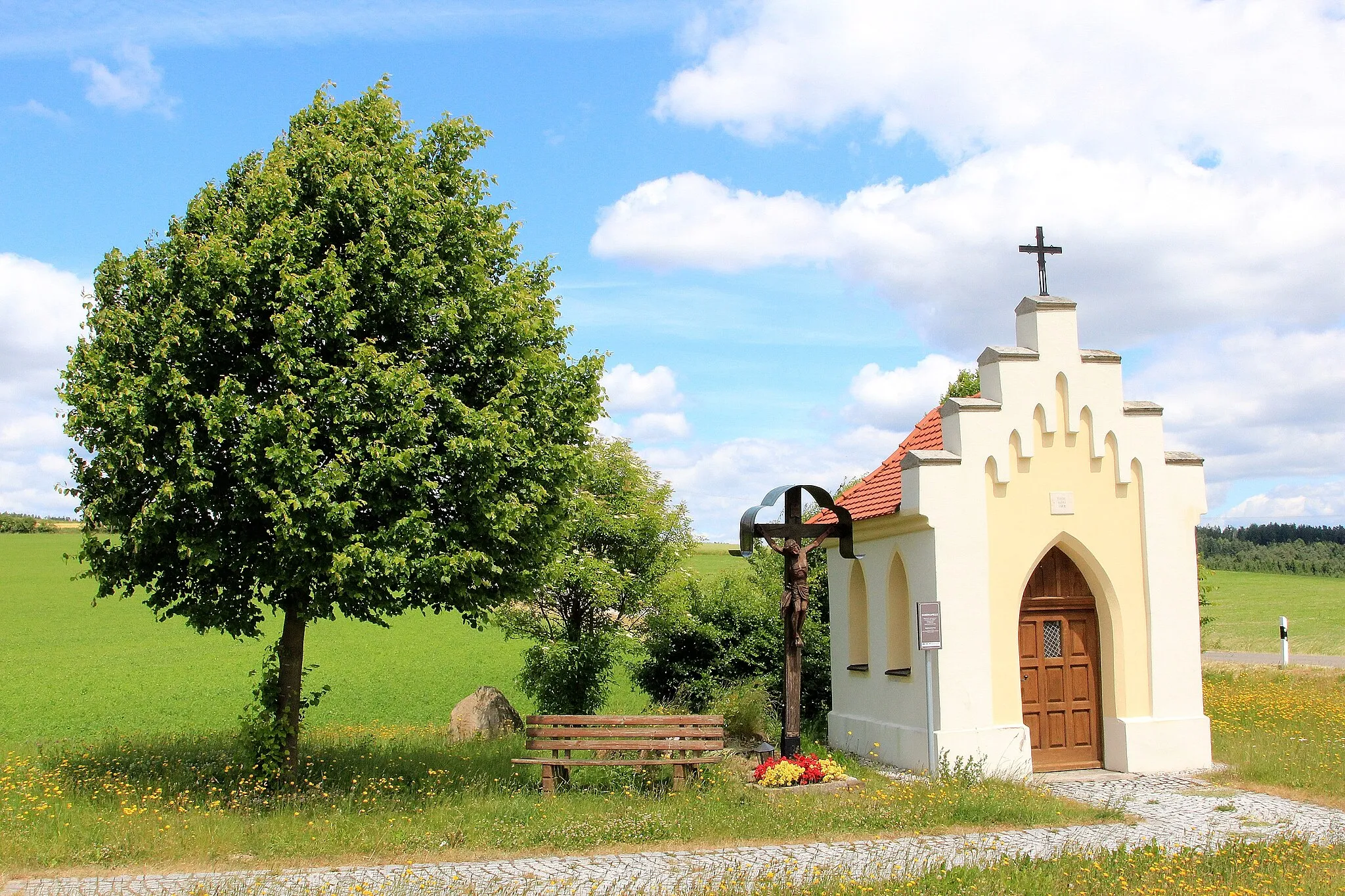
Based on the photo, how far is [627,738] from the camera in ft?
38.4

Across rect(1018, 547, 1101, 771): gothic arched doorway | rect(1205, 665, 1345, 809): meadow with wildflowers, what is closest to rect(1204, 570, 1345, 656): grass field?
rect(1205, 665, 1345, 809): meadow with wildflowers

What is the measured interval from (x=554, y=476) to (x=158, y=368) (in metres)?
4.26

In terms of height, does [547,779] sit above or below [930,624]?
below

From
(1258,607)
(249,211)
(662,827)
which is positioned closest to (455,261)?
(249,211)

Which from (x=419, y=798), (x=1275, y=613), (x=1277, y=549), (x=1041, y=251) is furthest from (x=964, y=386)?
(x=1277, y=549)

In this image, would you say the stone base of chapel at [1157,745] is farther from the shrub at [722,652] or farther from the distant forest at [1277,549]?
the distant forest at [1277,549]

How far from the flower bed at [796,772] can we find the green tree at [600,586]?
5749 mm

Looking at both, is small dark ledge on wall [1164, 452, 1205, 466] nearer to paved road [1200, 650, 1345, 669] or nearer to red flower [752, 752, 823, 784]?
red flower [752, 752, 823, 784]

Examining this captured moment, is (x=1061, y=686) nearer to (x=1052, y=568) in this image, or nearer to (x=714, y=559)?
(x=1052, y=568)

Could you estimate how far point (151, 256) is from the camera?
12.0 meters

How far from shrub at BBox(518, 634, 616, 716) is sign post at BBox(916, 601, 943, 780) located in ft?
20.8

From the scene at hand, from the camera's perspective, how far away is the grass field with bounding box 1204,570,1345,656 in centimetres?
3547

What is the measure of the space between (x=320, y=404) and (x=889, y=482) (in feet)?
25.6

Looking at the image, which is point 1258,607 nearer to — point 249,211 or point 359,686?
point 359,686
